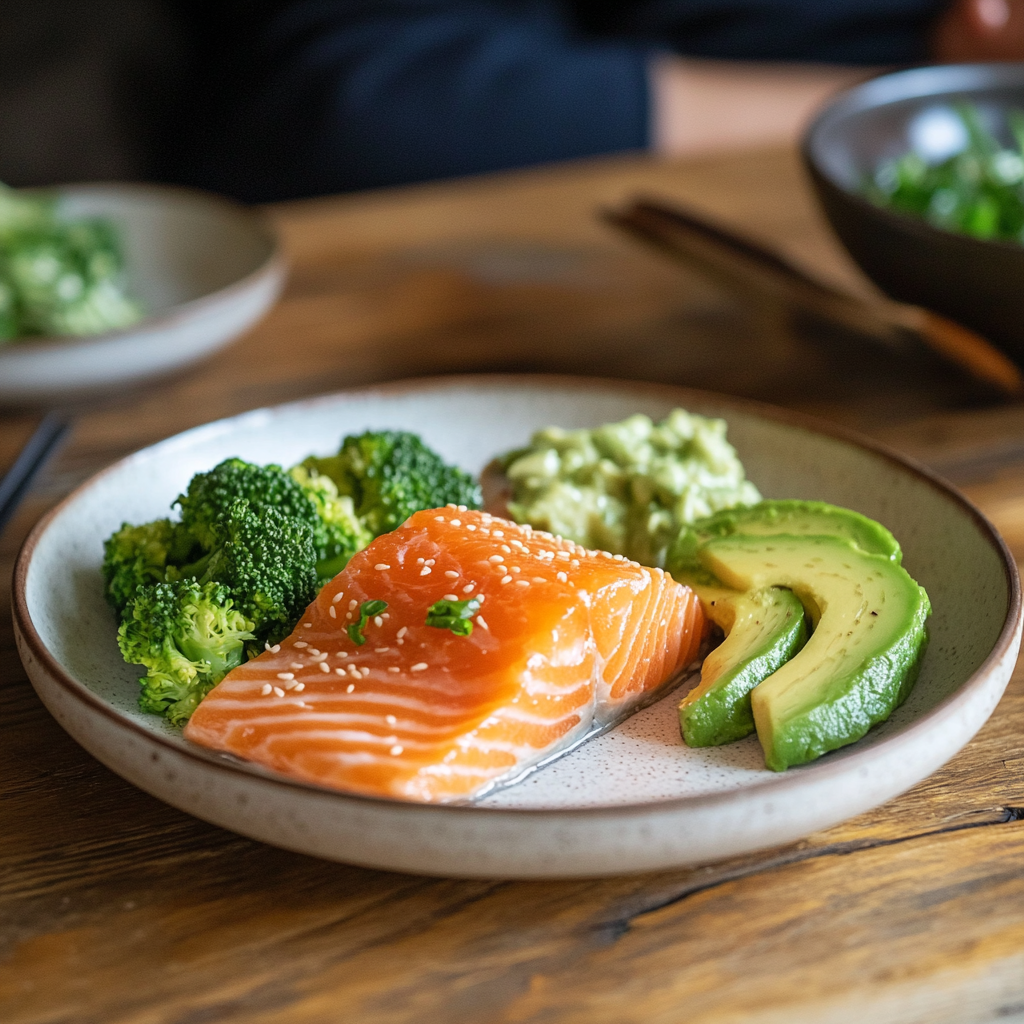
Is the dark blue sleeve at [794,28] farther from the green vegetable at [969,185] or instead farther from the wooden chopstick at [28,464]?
the wooden chopstick at [28,464]

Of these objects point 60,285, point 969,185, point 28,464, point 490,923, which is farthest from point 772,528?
point 60,285

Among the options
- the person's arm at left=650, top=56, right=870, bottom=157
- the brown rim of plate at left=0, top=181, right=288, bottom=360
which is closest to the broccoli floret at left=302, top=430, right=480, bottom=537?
the brown rim of plate at left=0, top=181, right=288, bottom=360

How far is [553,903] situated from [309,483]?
0.77 m

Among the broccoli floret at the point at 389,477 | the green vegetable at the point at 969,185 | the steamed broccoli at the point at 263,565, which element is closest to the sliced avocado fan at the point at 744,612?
the broccoli floret at the point at 389,477

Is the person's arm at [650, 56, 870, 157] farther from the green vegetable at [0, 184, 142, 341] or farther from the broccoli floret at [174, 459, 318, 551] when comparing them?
the broccoli floret at [174, 459, 318, 551]

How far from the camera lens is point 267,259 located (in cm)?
290

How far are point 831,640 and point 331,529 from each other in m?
0.74

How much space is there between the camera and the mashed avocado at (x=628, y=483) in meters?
1.81

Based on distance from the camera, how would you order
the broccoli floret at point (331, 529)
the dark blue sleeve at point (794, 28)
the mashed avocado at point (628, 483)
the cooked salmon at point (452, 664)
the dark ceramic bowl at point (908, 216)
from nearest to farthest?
the cooked salmon at point (452, 664), the broccoli floret at point (331, 529), the mashed avocado at point (628, 483), the dark ceramic bowl at point (908, 216), the dark blue sleeve at point (794, 28)

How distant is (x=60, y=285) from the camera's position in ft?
9.25

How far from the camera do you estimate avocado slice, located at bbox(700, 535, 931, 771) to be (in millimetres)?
1346

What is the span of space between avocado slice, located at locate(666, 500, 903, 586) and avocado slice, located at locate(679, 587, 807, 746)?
0.25ft

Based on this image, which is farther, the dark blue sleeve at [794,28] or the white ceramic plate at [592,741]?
the dark blue sleeve at [794,28]

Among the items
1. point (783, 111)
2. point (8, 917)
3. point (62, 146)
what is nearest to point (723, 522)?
point (8, 917)
